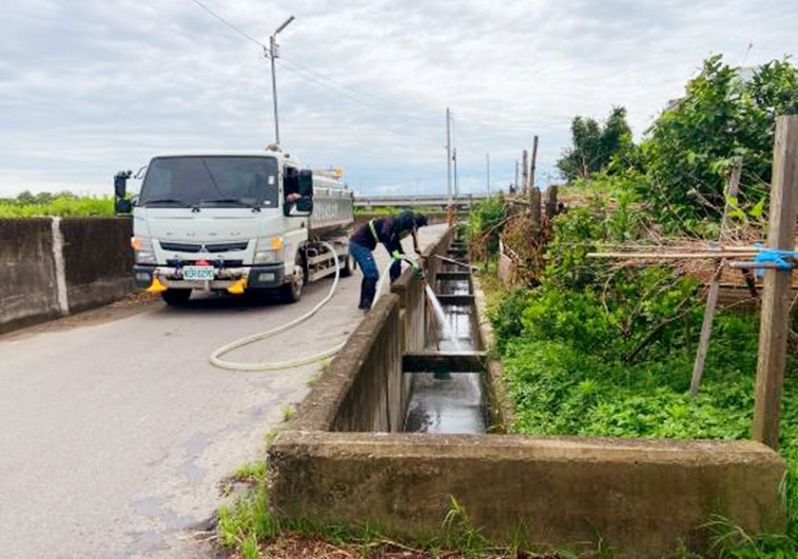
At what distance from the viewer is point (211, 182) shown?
9078 mm

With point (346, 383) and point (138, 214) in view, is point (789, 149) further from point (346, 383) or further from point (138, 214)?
point (138, 214)

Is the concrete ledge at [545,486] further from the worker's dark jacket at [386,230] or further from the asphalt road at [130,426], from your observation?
the worker's dark jacket at [386,230]

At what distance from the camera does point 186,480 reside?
375cm

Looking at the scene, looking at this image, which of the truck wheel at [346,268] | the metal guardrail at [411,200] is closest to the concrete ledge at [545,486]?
the truck wheel at [346,268]

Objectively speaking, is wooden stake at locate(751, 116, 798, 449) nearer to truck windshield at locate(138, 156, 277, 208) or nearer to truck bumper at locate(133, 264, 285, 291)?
truck bumper at locate(133, 264, 285, 291)

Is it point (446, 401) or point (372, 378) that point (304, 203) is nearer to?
point (446, 401)

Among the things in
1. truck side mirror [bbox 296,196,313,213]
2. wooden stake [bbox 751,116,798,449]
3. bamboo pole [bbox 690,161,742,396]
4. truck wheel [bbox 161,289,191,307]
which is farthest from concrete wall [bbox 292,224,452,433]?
truck wheel [bbox 161,289,191,307]

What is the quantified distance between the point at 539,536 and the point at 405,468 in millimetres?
676

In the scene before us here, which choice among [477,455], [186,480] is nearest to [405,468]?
[477,455]

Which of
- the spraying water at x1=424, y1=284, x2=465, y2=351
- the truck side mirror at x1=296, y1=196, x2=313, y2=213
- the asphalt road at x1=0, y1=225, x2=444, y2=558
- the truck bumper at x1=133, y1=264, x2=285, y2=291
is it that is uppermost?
the truck side mirror at x1=296, y1=196, x2=313, y2=213

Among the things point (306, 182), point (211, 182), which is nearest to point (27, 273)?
point (211, 182)

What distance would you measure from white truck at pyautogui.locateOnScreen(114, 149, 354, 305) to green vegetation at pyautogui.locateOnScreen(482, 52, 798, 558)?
454 centimetres

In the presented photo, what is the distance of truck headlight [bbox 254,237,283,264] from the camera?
8.91 meters

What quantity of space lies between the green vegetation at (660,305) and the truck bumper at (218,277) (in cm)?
442
